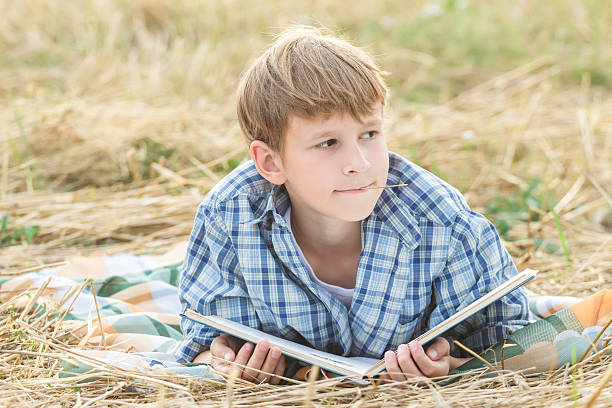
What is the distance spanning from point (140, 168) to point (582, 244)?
6.95 feet

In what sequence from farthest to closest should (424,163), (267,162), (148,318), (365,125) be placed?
(424,163)
(148,318)
(267,162)
(365,125)

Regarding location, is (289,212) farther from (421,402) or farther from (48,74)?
(48,74)

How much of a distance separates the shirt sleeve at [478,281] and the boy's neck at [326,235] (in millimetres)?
261

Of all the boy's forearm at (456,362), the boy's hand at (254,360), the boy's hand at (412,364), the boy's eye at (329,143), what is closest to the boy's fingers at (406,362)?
the boy's hand at (412,364)

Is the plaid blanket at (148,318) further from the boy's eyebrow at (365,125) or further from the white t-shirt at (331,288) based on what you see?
the boy's eyebrow at (365,125)

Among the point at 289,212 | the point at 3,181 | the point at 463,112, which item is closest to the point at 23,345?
the point at 289,212

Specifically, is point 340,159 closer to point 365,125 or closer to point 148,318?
point 365,125

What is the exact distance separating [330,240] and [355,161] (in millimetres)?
353

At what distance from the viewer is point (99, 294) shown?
2.52 meters

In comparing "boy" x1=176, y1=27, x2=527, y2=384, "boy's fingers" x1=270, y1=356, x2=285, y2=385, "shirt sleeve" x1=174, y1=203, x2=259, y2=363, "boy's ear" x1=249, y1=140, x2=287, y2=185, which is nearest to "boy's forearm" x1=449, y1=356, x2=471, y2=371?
"boy" x1=176, y1=27, x2=527, y2=384

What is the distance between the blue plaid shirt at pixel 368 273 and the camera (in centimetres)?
183

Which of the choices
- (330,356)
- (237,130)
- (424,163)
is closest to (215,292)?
(330,356)

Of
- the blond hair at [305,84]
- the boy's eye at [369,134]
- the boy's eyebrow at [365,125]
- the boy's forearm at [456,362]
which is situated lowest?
the boy's forearm at [456,362]

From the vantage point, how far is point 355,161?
1.69 m
